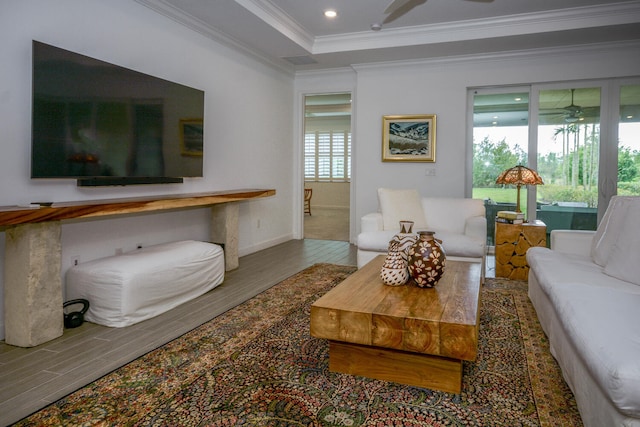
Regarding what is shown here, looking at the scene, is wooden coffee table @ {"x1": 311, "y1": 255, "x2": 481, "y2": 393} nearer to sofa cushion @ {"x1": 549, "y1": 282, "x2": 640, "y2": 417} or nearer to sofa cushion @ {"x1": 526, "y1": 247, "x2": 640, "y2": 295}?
sofa cushion @ {"x1": 549, "y1": 282, "x2": 640, "y2": 417}

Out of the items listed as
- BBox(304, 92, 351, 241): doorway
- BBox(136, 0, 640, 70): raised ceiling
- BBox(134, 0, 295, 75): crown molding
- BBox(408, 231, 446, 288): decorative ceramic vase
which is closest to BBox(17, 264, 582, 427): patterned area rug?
BBox(408, 231, 446, 288): decorative ceramic vase

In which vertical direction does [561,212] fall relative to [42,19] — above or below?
below

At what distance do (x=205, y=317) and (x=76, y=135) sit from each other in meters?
1.59

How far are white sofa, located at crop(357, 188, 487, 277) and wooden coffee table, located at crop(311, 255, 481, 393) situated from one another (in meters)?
1.95

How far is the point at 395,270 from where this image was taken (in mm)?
2465

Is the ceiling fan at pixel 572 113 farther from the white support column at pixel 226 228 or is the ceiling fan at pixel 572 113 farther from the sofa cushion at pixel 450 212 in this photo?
the white support column at pixel 226 228

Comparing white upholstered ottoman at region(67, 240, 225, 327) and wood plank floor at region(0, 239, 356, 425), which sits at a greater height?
white upholstered ottoman at region(67, 240, 225, 327)

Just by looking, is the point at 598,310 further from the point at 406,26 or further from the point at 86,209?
the point at 406,26

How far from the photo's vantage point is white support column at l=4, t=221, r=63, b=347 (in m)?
2.51

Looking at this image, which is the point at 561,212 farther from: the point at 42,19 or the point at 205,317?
the point at 42,19

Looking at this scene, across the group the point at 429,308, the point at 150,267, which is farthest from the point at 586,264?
the point at 150,267

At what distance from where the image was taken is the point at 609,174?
5.27 meters

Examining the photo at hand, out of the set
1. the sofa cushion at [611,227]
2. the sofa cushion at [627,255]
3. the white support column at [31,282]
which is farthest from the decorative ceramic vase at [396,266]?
the white support column at [31,282]

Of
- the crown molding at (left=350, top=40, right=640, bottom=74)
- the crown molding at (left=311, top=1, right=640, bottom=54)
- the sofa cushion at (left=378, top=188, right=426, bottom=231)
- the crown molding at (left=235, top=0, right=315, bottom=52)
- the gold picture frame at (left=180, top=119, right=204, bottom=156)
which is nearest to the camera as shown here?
the gold picture frame at (left=180, top=119, right=204, bottom=156)
